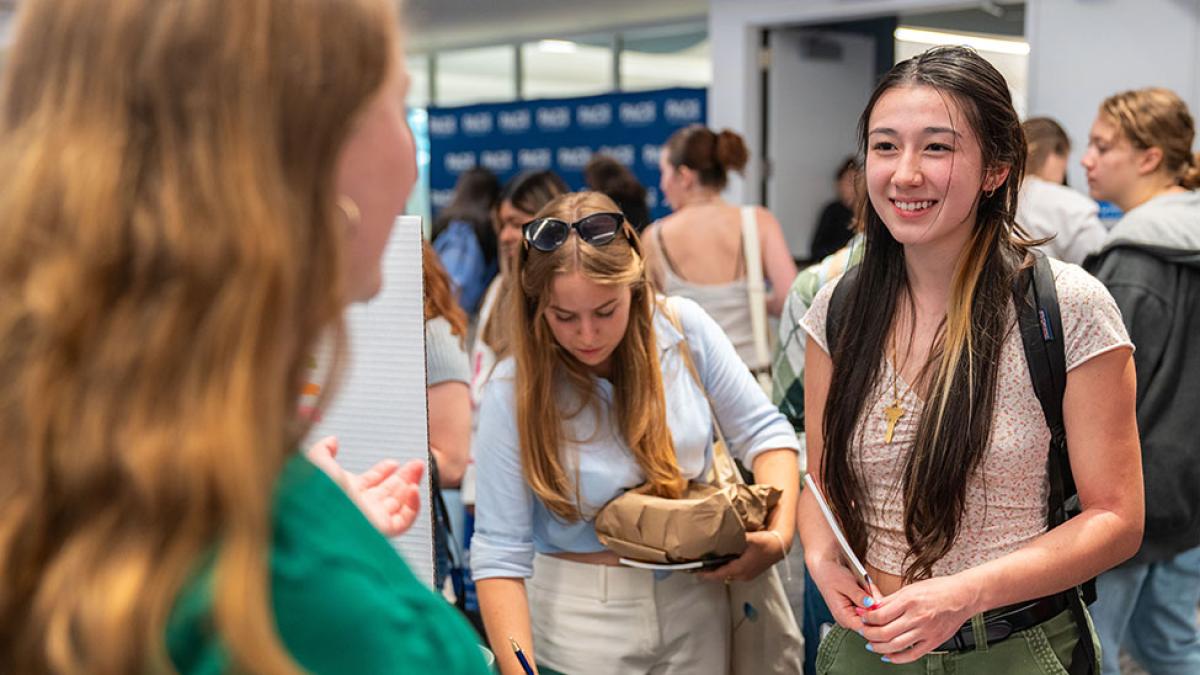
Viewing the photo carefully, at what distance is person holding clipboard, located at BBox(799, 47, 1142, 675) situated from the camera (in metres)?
1.59

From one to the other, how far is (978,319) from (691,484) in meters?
0.72

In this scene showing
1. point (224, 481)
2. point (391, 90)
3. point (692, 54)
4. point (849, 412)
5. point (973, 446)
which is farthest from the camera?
point (692, 54)

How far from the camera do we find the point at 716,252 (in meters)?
4.30

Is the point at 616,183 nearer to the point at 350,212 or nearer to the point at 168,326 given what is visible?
the point at 350,212

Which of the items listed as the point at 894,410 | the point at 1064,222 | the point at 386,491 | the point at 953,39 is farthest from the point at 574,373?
the point at 953,39

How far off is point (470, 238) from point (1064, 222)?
2576 millimetres

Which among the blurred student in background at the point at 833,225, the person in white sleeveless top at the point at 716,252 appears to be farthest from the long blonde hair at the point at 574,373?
the blurred student in background at the point at 833,225

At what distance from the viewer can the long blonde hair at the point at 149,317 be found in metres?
0.64

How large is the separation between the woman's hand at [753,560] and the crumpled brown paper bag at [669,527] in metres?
0.04

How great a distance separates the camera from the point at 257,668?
0.64 metres

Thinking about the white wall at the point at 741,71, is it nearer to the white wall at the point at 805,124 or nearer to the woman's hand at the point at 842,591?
the white wall at the point at 805,124

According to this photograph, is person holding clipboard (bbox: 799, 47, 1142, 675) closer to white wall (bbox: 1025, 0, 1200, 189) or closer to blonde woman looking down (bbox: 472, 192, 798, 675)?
blonde woman looking down (bbox: 472, 192, 798, 675)

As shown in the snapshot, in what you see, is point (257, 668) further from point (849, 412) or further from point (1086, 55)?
point (1086, 55)

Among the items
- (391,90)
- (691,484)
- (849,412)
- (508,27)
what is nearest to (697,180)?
(691,484)
